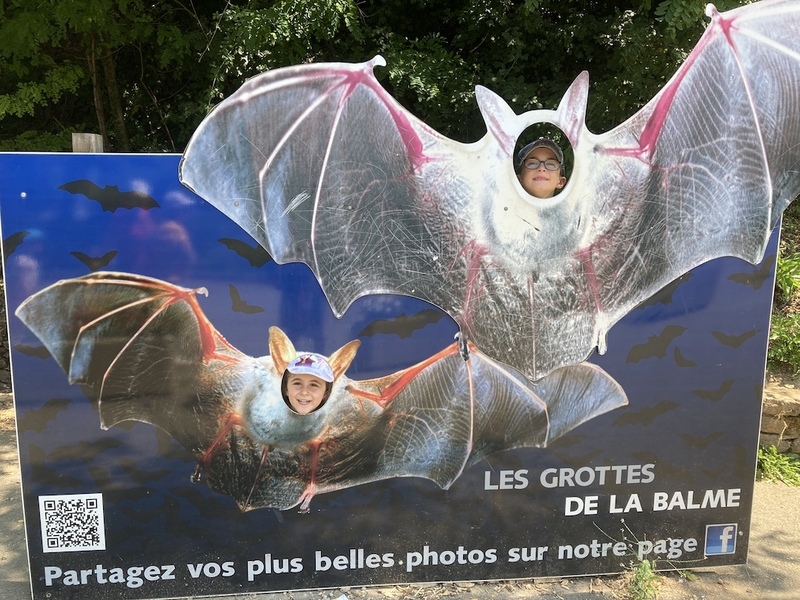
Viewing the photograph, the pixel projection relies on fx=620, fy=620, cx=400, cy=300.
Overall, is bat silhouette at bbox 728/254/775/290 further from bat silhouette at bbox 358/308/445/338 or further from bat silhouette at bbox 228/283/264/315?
bat silhouette at bbox 228/283/264/315

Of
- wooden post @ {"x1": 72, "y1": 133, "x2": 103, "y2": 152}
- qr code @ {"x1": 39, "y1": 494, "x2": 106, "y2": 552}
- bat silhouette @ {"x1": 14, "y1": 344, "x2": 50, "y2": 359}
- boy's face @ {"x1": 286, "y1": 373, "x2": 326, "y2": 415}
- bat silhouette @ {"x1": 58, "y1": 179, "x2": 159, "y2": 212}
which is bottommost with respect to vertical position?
qr code @ {"x1": 39, "y1": 494, "x2": 106, "y2": 552}

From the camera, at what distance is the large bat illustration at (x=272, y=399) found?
2.56 metres

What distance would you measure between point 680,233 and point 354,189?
146cm

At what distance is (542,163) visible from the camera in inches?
107

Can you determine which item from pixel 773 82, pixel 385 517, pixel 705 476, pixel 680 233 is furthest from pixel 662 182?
pixel 385 517

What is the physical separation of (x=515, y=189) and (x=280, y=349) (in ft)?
3.99

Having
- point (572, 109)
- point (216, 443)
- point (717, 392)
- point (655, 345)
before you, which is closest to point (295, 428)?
point (216, 443)

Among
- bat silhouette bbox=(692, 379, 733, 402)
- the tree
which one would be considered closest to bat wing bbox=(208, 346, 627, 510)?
bat silhouette bbox=(692, 379, 733, 402)

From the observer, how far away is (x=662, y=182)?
2.71m

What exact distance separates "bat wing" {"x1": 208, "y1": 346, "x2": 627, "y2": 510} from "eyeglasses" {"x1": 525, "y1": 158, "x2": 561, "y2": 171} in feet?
2.80

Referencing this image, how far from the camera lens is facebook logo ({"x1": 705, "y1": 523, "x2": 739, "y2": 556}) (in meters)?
3.01

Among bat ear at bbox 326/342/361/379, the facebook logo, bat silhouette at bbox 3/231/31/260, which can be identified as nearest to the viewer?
bat silhouette at bbox 3/231/31/260

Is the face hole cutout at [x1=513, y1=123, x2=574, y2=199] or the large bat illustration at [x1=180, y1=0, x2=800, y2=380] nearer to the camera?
the large bat illustration at [x1=180, y1=0, x2=800, y2=380]

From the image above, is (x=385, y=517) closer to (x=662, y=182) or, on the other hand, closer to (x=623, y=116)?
(x=662, y=182)
